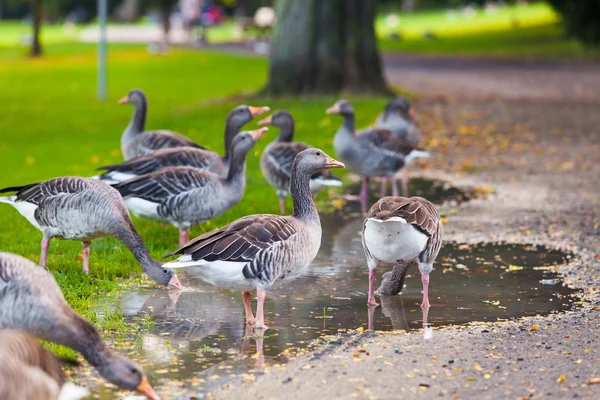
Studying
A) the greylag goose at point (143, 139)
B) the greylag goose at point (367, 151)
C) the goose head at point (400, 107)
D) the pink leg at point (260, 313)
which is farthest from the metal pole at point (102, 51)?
the pink leg at point (260, 313)

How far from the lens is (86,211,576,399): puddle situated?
23.7ft

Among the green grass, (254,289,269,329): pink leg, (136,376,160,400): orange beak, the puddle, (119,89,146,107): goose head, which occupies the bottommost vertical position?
the green grass

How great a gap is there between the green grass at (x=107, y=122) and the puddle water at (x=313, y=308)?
1.70 ft

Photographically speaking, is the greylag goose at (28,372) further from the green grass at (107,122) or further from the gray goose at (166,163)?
the gray goose at (166,163)

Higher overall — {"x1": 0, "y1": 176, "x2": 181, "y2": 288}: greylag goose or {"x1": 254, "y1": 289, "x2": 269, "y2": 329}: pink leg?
{"x1": 0, "y1": 176, "x2": 181, "y2": 288}: greylag goose

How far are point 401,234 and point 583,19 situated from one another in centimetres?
4084

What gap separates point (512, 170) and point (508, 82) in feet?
64.5

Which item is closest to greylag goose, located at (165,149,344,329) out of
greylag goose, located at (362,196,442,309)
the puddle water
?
the puddle water

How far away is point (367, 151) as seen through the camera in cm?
1441

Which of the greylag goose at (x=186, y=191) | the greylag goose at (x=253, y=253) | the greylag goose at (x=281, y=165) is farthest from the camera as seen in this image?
the greylag goose at (x=281, y=165)

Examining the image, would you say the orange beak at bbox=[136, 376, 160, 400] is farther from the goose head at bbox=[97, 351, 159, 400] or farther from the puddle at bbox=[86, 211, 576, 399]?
the puddle at bbox=[86, 211, 576, 399]

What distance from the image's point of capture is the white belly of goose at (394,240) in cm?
851

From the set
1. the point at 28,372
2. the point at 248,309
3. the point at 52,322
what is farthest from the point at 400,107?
the point at 28,372

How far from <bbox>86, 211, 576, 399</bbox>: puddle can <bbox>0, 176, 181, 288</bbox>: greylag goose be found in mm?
500
